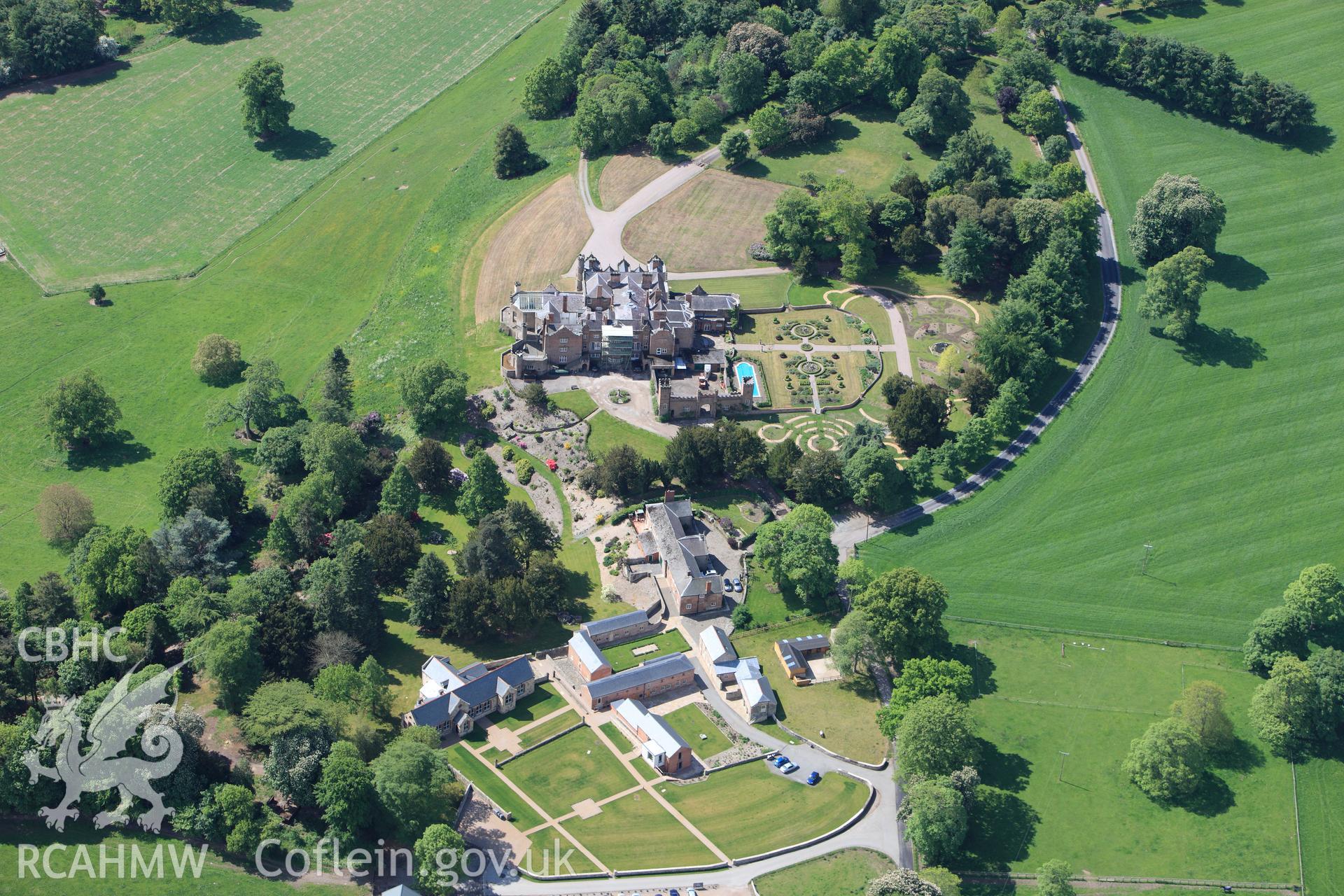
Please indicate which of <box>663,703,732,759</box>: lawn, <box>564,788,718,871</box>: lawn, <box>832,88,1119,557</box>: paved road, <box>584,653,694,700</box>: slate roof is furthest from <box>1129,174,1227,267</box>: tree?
<box>564,788,718,871</box>: lawn

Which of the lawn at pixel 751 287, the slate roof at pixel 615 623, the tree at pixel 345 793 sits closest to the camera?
the tree at pixel 345 793

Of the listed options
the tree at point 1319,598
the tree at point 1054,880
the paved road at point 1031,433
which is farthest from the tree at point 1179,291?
the tree at point 1054,880

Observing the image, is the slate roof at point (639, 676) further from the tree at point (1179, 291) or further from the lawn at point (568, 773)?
the tree at point (1179, 291)

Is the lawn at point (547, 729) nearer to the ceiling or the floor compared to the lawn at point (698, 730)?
nearer to the floor

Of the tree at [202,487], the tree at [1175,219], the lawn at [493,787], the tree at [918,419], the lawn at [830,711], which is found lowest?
the lawn at [493,787]

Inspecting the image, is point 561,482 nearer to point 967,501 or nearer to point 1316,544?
point 967,501

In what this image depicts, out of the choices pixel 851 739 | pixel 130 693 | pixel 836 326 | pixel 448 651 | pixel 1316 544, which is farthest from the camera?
pixel 836 326

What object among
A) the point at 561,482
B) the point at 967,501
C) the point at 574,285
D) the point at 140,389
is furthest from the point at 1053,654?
the point at 140,389
